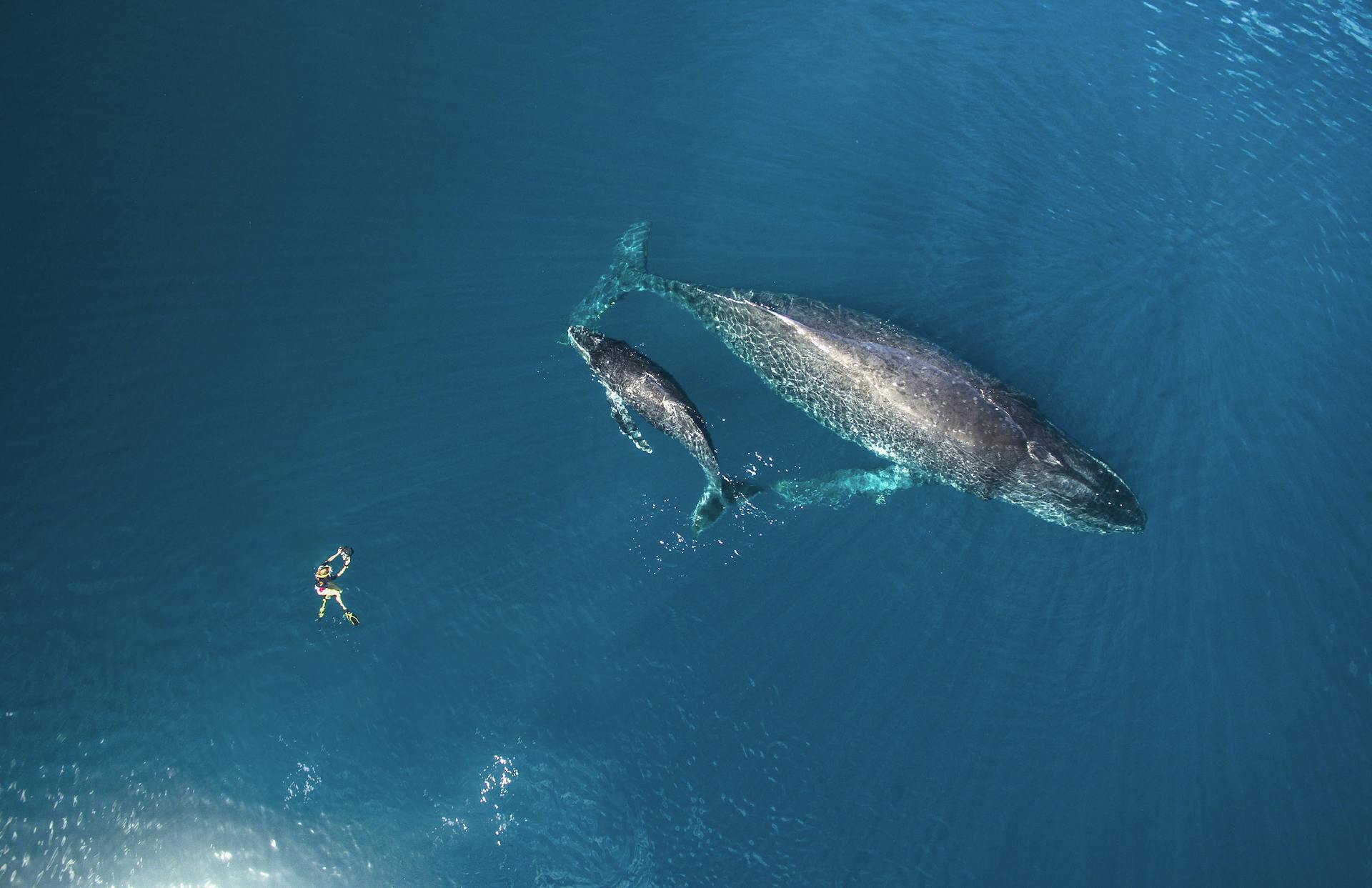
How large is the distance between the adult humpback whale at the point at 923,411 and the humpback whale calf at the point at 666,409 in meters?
1.82

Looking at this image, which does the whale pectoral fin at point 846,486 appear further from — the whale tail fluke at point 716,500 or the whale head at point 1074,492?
the whale head at point 1074,492

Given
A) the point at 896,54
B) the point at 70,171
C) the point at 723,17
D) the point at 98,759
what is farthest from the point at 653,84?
the point at 98,759

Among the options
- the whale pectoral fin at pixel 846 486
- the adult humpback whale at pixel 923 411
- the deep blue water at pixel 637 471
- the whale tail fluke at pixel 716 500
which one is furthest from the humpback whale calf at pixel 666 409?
the adult humpback whale at pixel 923 411

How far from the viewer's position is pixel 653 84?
17422 mm

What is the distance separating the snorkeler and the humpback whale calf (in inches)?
201

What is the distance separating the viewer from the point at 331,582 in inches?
497

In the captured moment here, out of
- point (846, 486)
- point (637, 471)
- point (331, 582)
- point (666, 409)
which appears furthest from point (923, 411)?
point (331, 582)

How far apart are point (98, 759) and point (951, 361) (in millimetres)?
15147

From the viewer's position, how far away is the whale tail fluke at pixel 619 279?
1451 cm

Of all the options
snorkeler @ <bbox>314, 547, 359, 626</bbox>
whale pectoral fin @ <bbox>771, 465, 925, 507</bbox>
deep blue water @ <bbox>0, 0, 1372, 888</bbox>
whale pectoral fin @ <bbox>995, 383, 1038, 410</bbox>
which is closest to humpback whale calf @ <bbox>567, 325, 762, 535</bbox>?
deep blue water @ <bbox>0, 0, 1372, 888</bbox>

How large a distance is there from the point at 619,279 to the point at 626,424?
3025 millimetres

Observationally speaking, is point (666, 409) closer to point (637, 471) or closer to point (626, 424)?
point (626, 424)

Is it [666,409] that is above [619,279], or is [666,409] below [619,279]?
below

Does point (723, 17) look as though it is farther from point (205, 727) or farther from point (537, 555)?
point (205, 727)
